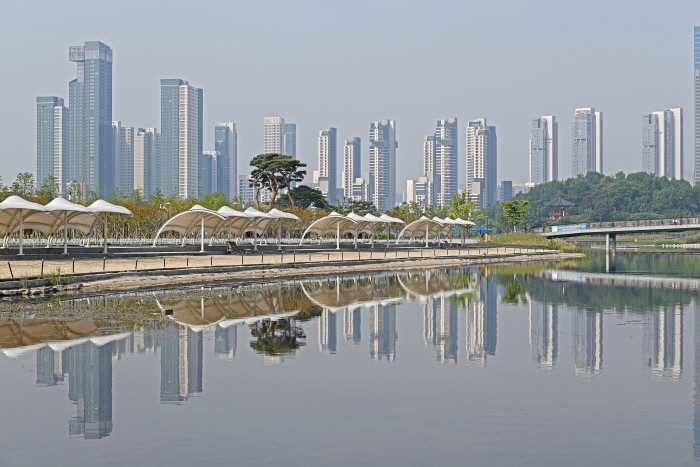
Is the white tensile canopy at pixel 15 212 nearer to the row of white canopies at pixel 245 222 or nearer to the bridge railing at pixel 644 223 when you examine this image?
the row of white canopies at pixel 245 222

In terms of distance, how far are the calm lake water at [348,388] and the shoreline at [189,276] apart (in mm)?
3981

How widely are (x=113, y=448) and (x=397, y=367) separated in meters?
6.30

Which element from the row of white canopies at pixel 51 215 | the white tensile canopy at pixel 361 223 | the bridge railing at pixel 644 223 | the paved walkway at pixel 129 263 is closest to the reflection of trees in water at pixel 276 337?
the paved walkway at pixel 129 263

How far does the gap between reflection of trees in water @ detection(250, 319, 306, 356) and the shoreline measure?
9.43 meters

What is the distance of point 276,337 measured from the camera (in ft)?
55.0

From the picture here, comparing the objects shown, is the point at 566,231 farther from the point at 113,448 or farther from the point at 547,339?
the point at 113,448

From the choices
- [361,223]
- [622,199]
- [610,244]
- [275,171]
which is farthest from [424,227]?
[622,199]

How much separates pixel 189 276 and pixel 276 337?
1429 centimetres

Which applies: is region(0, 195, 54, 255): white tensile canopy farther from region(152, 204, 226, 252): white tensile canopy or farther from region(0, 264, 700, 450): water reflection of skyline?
region(0, 264, 700, 450): water reflection of skyline

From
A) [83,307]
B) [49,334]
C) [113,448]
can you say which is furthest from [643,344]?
[83,307]

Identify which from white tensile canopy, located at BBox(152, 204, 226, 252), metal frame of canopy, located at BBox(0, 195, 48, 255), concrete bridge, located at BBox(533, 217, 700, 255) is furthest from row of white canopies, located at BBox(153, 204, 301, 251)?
concrete bridge, located at BBox(533, 217, 700, 255)

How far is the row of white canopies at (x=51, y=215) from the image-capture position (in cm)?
3362

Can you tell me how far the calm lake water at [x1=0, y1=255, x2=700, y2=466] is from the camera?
8703mm

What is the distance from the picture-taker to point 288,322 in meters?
19.3
